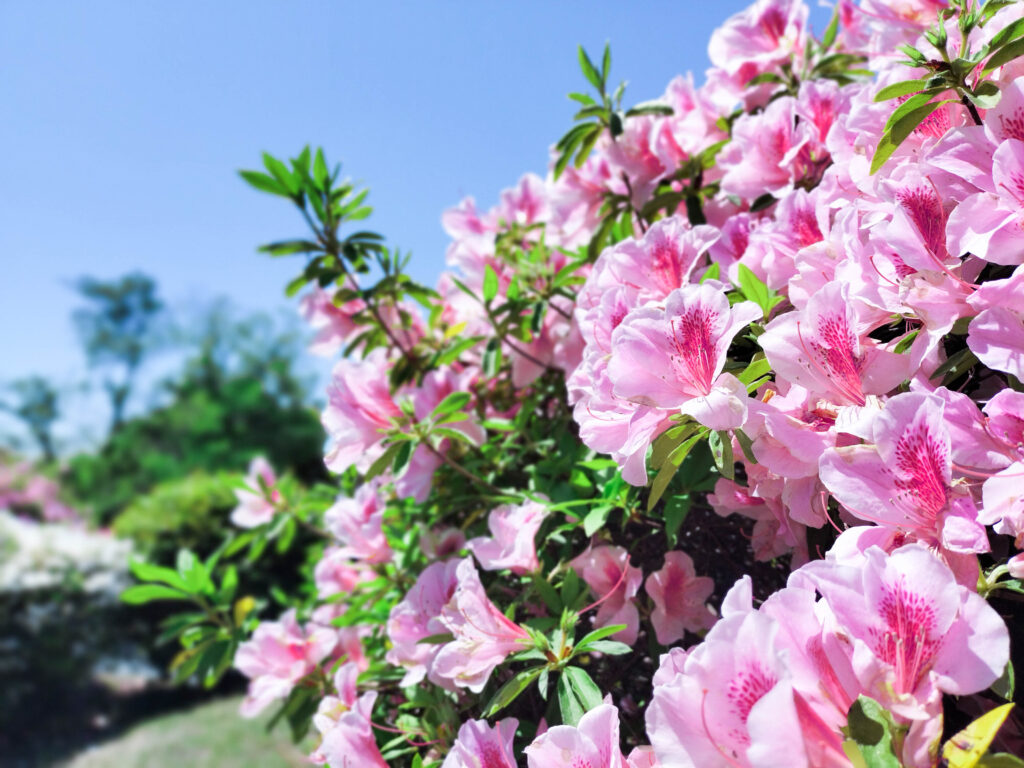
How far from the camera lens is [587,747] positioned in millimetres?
684

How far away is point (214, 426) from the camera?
1088 inches

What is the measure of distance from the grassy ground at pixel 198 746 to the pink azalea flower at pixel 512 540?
469cm

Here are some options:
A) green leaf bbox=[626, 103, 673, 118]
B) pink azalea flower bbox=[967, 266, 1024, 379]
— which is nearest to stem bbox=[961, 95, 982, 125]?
pink azalea flower bbox=[967, 266, 1024, 379]

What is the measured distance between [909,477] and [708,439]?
0.21m

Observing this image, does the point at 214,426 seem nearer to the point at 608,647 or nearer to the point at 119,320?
the point at 119,320

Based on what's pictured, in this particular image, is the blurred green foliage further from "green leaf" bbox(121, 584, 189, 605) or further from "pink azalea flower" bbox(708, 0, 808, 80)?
"pink azalea flower" bbox(708, 0, 808, 80)

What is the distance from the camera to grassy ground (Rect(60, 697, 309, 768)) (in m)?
5.46

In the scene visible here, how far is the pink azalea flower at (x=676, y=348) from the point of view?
704mm

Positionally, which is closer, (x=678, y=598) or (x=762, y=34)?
(x=678, y=598)

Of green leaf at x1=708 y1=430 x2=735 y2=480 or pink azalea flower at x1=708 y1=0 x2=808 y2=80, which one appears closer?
green leaf at x1=708 y1=430 x2=735 y2=480

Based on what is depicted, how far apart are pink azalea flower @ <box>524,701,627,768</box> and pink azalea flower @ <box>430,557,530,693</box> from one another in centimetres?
21

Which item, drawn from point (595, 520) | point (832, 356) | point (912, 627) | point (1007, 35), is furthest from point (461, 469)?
→ point (1007, 35)

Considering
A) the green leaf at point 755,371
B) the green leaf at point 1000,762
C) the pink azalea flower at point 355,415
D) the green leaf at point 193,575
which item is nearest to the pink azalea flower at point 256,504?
the green leaf at point 193,575

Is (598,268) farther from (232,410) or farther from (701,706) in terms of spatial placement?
(232,410)
